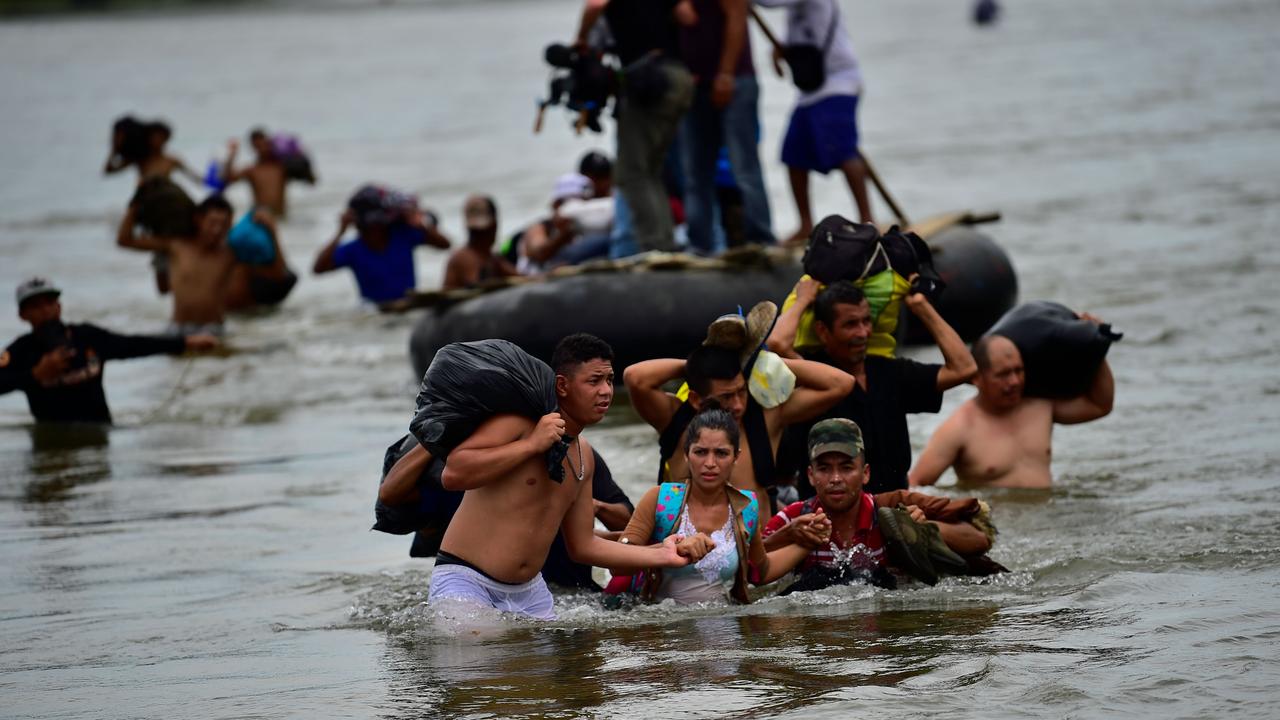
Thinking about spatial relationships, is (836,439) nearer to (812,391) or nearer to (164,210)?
(812,391)

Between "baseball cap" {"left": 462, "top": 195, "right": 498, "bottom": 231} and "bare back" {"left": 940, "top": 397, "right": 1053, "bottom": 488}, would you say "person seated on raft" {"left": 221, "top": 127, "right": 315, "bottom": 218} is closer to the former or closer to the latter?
"baseball cap" {"left": 462, "top": 195, "right": 498, "bottom": 231}

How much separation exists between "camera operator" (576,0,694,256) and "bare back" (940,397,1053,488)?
11.0ft

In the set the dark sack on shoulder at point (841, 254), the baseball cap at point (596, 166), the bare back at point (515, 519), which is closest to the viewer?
the bare back at point (515, 519)

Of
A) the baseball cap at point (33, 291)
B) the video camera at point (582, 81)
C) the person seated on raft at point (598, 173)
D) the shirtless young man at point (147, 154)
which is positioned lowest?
the baseball cap at point (33, 291)

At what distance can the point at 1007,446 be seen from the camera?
916 centimetres

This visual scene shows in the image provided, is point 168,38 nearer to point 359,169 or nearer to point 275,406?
point 359,169

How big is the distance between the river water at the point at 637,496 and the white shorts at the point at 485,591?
102 millimetres

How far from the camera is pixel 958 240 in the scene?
1347 centimetres

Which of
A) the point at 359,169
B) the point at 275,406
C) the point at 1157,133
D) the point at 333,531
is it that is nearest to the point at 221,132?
the point at 359,169

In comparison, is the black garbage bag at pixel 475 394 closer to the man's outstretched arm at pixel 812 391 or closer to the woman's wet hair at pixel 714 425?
the woman's wet hair at pixel 714 425

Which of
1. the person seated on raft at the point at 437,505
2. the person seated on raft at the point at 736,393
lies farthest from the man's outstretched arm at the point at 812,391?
the person seated on raft at the point at 437,505

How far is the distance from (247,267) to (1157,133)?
640 inches

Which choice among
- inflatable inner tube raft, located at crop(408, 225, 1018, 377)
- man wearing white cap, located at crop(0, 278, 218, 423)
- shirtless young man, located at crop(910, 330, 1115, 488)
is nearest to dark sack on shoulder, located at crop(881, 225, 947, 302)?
shirtless young man, located at crop(910, 330, 1115, 488)

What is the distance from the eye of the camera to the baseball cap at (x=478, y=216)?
47.6 ft
